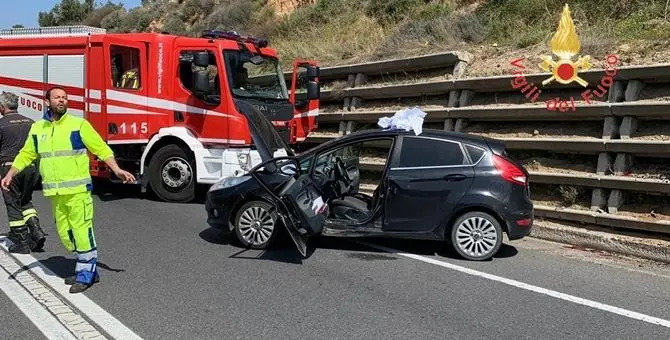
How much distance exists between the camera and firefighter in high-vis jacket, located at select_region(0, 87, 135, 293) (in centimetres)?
537

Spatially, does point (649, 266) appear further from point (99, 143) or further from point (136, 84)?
point (136, 84)

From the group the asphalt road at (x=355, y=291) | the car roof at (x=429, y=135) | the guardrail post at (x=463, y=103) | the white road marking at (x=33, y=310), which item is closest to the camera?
the white road marking at (x=33, y=310)

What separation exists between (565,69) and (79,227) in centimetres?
694

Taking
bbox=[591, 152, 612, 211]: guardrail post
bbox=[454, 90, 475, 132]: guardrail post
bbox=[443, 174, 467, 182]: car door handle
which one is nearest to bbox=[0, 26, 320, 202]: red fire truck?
bbox=[454, 90, 475, 132]: guardrail post

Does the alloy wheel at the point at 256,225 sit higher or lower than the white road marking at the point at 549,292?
higher

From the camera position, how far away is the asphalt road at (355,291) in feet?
15.5

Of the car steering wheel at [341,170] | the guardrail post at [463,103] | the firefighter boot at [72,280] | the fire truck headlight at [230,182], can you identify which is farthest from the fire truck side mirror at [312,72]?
the firefighter boot at [72,280]

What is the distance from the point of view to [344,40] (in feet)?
53.6

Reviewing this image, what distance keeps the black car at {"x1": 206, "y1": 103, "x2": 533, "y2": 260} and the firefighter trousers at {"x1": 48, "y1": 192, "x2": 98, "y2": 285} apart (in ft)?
6.42

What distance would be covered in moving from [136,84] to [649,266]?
8.01 meters

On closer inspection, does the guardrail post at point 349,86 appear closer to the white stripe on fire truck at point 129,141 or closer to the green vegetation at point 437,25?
the green vegetation at point 437,25

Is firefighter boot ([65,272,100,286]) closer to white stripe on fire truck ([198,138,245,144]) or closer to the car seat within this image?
the car seat

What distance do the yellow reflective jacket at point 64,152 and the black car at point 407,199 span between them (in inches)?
80.5

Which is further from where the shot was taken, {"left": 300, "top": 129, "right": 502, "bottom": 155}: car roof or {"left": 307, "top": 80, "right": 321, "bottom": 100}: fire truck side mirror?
{"left": 307, "top": 80, "right": 321, "bottom": 100}: fire truck side mirror
